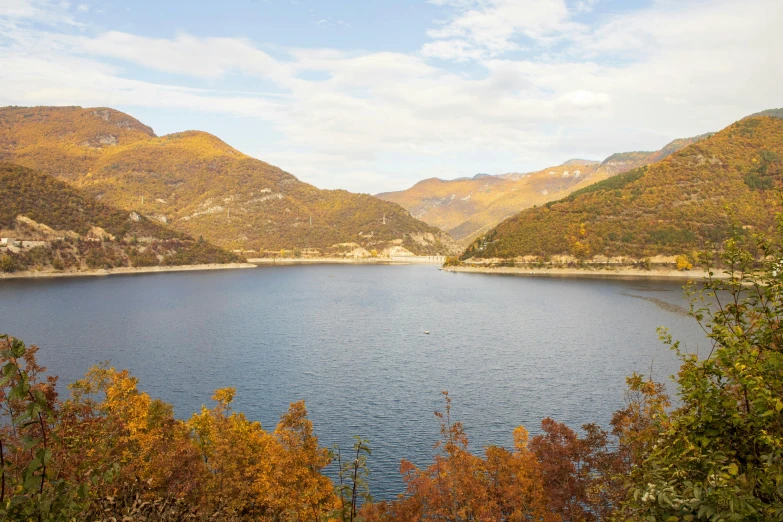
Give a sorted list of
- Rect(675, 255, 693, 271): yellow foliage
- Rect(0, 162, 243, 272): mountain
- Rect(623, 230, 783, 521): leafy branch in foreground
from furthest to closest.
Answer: Rect(675, 255, 693, 271): yellow foliage → Rect(0, 162, 243, 272): mountain → Rect(623, 230, 783, 521): leafy branch in foreground

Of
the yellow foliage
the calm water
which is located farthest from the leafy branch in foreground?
the yellow foliage

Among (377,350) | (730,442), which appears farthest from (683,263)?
(730,442)

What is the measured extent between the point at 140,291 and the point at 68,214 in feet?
301

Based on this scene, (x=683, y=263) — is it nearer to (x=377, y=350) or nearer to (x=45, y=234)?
Answer: (x=377, y=350)

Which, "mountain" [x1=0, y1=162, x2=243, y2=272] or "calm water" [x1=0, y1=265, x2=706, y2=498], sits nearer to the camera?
"calm water" [x1=0, y1=265, x2=706, y2=498]

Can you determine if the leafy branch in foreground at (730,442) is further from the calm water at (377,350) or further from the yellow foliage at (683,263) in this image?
the yellow foliage at (683,263)

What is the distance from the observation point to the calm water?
42094 millimetres

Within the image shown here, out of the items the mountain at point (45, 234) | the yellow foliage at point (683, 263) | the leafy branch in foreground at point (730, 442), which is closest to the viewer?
the leafy branch in foreground at point (730, 442)

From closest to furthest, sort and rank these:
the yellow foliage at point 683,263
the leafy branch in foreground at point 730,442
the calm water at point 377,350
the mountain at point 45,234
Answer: the leafy branch in foreground at point 730,442
the calm water at point 377,350
the mountain at point 45,234
the yellow foliage at point 683,263

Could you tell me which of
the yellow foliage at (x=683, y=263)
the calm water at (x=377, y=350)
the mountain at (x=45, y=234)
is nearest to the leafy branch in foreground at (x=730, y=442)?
the calm water at (x=377, y=350)

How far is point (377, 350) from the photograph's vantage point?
223ft

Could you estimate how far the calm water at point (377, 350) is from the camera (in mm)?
42094

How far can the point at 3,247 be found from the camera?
158250 mm

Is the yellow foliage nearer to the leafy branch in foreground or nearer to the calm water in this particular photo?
the calm water
